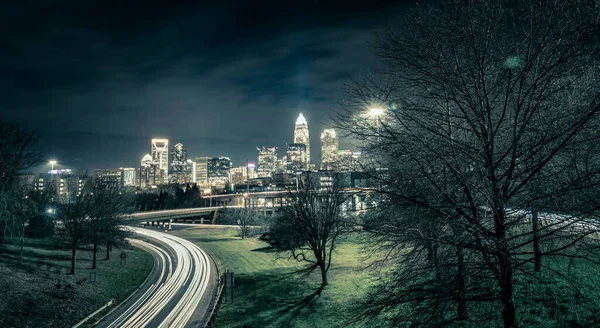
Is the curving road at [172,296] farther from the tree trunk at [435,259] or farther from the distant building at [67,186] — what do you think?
the tree trunk at [435,259]

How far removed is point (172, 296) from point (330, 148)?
74.5 ft

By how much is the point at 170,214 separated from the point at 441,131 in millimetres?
72309

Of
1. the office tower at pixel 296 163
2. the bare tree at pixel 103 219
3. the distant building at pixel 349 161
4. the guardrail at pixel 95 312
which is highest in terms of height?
the office tower at pixel 296 163

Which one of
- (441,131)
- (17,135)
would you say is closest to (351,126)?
(441,131)

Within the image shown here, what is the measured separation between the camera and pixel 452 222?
4188 mm

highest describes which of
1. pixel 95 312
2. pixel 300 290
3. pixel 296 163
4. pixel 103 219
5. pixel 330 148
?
pixel 296 163

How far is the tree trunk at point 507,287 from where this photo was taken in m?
3.87

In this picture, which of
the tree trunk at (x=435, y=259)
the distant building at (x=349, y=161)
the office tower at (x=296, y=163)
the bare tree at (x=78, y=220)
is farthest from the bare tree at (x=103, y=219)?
the tree trunk at (x=435, y=259)

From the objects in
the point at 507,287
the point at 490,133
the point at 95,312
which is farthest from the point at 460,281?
the point at 95,312

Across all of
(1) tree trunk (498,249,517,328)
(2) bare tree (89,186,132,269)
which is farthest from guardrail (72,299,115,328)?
(1) tree trunk (498,249,517,328)

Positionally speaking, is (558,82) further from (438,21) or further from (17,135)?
(17,135)

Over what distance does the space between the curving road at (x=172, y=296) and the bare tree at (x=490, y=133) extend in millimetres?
17314

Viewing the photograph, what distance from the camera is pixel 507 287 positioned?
13.1 ft

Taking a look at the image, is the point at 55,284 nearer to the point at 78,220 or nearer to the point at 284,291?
the point at 78,220
